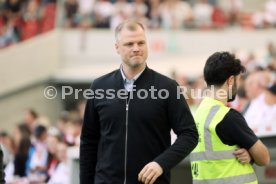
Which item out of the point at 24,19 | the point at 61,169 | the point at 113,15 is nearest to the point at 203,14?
the point at 113,15

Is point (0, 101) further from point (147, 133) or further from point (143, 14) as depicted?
point (147, 133)

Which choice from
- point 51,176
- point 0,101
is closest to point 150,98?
point 51,176

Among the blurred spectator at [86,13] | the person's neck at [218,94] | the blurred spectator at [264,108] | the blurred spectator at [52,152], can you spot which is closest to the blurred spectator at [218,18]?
the blurred spectator at [86,13]

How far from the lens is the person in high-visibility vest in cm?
590

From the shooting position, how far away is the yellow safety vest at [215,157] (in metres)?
5.96

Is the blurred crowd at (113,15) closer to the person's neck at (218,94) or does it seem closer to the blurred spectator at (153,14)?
the blurred spectator at (153,14)

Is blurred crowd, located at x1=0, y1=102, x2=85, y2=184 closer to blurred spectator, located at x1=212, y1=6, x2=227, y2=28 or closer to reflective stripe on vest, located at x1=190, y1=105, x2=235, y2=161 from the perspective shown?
reflective stripe on vest, located at x1=190, y1=105, x2=235, y2=161

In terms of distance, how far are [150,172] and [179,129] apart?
38cm

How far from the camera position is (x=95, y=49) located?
898 inches

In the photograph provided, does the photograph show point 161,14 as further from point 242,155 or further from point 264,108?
point 242,155

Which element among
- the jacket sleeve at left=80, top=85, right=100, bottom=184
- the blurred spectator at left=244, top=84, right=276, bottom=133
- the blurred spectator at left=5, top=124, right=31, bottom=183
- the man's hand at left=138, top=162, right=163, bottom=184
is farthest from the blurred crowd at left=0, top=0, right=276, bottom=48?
the man's hand at left=138, top=162, right=163, bottom=184

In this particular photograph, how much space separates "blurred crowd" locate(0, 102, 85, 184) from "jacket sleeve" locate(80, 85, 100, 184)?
14.4ft

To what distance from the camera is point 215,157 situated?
5996 mm

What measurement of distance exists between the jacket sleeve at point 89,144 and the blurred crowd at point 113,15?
1649 cm
